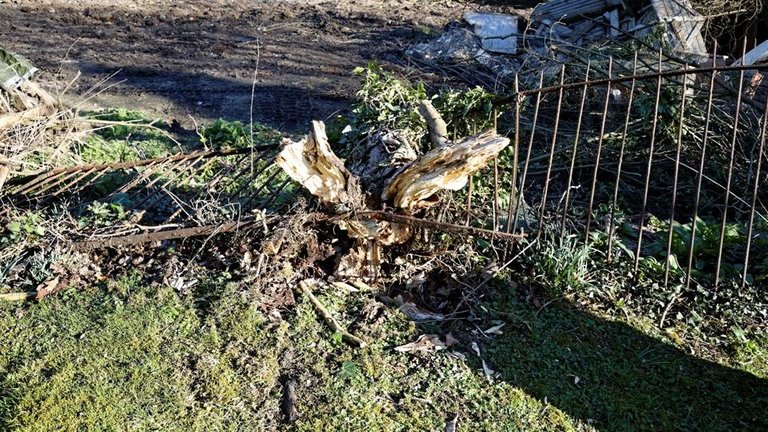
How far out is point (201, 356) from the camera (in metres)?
3.66

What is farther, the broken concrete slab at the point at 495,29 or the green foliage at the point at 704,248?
the broken concrete slab at the point at 495,29

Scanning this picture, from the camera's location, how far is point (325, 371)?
361cm

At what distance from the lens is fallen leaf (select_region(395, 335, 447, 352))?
3805 millimetres

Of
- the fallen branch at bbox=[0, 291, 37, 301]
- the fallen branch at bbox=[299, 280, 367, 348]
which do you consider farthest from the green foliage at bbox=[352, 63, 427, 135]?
the fallen branch at bbox=[0, 291, 37, 301]

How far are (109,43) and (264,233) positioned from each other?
6422mm

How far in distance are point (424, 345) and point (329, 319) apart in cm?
56

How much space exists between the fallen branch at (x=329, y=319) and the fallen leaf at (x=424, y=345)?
0.23m

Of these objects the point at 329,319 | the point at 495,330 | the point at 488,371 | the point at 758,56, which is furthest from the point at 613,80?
the point at 758,56

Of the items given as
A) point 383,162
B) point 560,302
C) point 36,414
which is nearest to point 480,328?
point 560,302

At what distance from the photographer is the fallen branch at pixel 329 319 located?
3.81 m

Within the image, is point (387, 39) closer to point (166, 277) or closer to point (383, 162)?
point (383, 162)

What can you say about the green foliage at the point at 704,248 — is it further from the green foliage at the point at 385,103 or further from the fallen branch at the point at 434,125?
the green foliage at the point at 385,103

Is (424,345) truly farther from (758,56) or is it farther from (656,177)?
(758,56)

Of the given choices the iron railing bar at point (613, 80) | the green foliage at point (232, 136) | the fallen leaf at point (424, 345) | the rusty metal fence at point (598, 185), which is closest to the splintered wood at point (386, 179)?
the rusty metal fence at point (598, 185)
